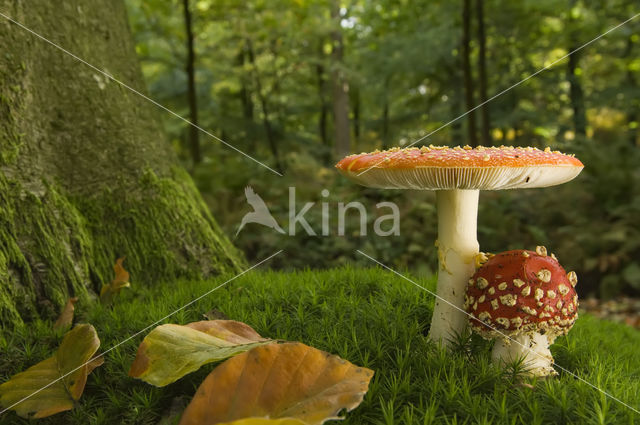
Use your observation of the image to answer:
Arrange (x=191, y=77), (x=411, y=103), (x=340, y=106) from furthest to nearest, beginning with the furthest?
(x=411, y=103) → (x=340, y=106) → (x=191, y=77)

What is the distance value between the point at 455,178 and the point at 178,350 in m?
1.17

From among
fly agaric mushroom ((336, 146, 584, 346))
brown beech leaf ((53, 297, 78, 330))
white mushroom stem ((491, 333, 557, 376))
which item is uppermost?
fly agaric mushroom ((336, 146, 584, 346))

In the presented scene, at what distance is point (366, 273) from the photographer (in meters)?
2.52

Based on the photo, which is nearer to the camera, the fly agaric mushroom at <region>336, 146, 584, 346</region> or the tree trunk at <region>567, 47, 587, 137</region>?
the fly agaric mushroom at <region>336, 146, 584, 346</region>

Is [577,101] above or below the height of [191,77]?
below

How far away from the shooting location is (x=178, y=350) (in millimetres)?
1454

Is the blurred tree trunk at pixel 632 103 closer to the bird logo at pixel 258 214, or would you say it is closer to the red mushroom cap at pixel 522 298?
the bird logo at pixel 258 214

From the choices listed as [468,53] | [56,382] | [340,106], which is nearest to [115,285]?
[56,382]

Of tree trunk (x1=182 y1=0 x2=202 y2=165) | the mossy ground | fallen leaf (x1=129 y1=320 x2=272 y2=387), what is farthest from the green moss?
tree trunk (x1=182 y1=0 x2=202 y2=165)

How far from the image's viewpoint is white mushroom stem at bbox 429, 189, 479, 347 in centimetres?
190

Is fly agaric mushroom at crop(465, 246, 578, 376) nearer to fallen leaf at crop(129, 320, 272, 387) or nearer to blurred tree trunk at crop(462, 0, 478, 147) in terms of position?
fallen leaf at crop(129, 320, 272, 387)

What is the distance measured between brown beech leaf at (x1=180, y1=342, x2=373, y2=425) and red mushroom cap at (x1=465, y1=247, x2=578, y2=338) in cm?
65

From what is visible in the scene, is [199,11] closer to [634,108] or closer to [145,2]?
[145,2]

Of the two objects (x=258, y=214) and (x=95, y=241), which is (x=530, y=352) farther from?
A: (x=258, y=214)
